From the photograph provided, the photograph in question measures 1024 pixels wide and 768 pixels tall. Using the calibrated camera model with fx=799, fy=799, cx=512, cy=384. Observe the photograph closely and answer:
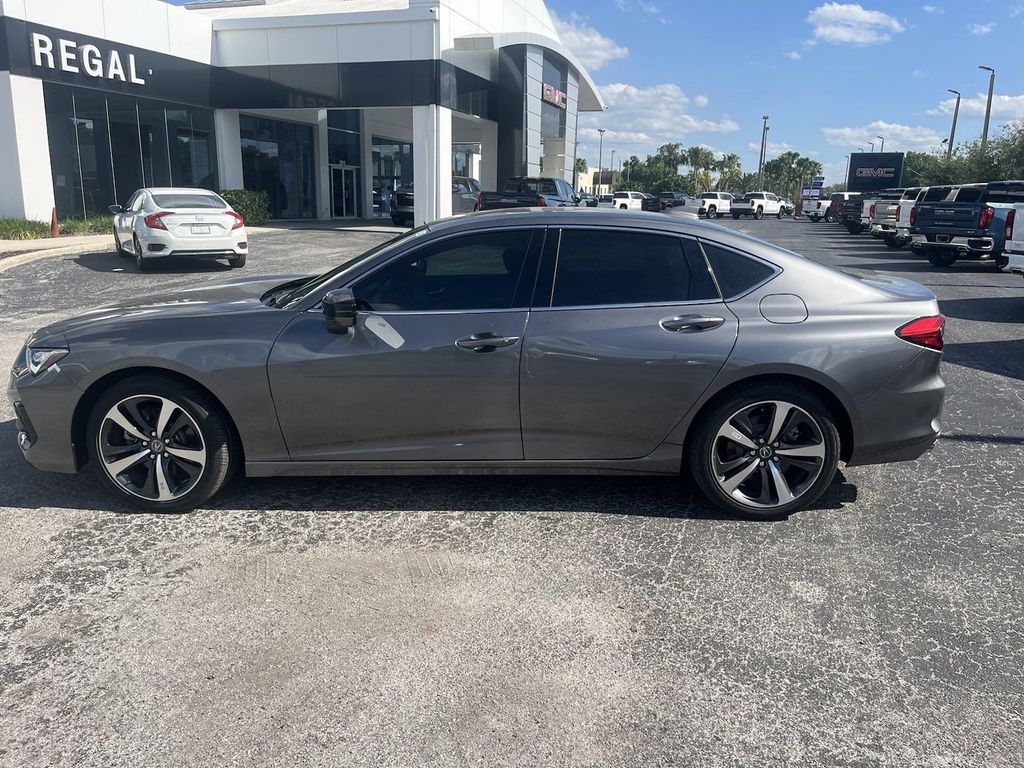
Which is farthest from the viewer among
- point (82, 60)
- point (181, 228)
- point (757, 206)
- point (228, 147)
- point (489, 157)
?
point (757, 206)

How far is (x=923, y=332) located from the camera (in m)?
4.15

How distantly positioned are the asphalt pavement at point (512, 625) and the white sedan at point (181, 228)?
10.0 meters

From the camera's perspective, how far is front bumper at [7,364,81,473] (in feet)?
13.6

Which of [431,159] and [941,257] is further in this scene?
[431,159]

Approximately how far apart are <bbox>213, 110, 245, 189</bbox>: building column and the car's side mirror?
25444 millimetres

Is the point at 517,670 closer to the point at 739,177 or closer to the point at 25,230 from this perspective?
the point at 25,230

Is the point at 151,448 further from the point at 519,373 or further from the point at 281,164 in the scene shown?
the point at 281,164

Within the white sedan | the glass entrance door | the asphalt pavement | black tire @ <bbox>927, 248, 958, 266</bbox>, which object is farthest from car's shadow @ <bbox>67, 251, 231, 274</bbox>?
the glass entrance door

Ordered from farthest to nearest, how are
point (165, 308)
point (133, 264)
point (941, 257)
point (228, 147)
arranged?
1. point (228, 147)
2. point (941, 257)
3. point (133, 264)
4. point (165, 308)

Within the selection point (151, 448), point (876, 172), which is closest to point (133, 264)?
point (151, 448)

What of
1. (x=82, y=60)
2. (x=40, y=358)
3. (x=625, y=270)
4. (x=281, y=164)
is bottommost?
(x=40, y=358)

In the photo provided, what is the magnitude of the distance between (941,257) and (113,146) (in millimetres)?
21660

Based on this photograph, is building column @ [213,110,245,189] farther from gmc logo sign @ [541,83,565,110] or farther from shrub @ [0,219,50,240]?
gmc logo sign @ [541,83,565,110]

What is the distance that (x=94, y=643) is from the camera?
10.3 ft
